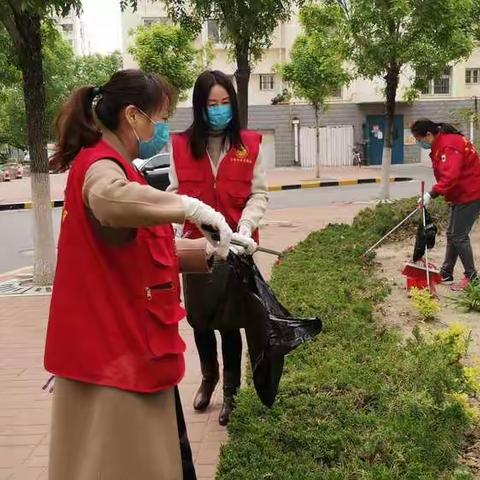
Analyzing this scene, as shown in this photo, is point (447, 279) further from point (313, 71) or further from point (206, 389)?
point (313, 71)

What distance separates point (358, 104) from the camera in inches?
1097

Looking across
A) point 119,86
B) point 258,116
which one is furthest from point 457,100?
point 119,86

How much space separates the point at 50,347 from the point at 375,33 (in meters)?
11.8

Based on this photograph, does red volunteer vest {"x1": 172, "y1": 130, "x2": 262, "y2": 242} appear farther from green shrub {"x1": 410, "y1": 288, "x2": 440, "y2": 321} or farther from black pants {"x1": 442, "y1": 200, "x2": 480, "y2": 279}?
black pants {"x1": 442, "y1": 200, "x2": 480, "y2": 279}

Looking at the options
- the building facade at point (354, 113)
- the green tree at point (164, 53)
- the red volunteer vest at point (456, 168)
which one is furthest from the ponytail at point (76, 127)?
the building facade at point (354, 113)

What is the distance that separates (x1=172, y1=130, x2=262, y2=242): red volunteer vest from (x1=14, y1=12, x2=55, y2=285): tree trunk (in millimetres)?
3764

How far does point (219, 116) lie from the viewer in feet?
10.1

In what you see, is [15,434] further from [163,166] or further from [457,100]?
[457,100]

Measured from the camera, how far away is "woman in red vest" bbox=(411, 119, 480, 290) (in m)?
5.66

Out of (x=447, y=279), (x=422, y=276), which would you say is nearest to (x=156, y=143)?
(x=422, y=276)

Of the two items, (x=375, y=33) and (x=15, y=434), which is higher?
(x=375, y=33)

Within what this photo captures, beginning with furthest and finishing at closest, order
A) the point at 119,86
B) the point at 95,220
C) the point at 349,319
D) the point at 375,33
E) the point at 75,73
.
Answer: the point at 75,73
the point at 375,33
the point at 349,319
the point at 119,86
the point at 95,220

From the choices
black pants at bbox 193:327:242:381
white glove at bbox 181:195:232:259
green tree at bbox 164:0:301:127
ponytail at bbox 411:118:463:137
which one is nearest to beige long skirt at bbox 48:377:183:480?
white glove at bbox 181:195:232:259

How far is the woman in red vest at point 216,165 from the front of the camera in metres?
3.09
